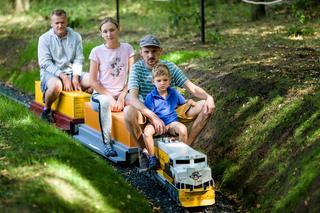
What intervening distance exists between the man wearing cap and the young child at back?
4.5 inches

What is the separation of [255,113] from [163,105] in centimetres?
123

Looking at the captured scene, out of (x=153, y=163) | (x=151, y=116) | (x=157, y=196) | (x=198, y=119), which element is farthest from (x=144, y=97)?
(x=157, y=196)

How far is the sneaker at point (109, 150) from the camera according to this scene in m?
8.50

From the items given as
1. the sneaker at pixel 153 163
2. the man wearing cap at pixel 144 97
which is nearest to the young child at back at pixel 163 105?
the sneaker at pixel 153 163

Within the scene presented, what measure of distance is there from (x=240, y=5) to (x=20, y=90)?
6.98 meters

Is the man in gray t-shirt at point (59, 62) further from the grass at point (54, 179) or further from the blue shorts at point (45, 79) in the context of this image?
the grass at point (54, 179)

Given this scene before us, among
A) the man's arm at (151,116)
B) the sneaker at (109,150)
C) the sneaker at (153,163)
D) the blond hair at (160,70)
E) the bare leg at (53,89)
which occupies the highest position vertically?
the blond hair at (160,70)

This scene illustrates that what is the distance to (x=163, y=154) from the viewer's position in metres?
7.14

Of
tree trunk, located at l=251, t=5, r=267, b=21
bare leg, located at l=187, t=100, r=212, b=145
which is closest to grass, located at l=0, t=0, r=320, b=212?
tree trunk, located at l=251, t=5, r=267, b=21

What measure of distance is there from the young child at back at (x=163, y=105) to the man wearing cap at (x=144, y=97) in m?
0.11

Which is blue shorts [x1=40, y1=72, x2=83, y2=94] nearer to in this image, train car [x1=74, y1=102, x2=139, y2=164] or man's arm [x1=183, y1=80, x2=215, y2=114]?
train car [x1=74, y1=102, x2=139, y2=164]

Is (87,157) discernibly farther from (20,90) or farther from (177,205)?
(20,90)

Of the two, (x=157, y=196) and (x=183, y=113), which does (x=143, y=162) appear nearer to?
(x=157, y=196)

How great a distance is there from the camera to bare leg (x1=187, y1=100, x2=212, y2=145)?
7.67 m
